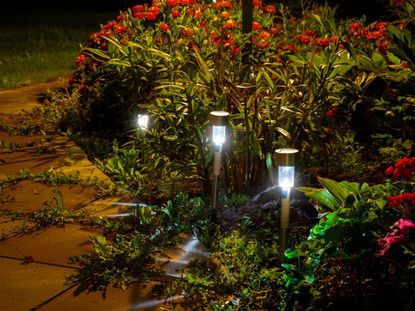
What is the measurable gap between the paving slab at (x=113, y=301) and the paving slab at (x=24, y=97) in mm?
5252

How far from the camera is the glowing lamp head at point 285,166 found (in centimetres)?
428

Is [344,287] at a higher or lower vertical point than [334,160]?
lower

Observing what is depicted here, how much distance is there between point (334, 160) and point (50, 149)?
9.32ft

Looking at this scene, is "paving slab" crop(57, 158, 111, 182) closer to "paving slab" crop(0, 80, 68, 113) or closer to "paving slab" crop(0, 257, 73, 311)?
"paving slab" crop(0, 257, 73, 311)

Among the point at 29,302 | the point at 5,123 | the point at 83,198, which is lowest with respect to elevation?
the point at 29,302

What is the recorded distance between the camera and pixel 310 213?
508 centimetres

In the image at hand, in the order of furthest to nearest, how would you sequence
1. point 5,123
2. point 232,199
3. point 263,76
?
1. point 5,123
2. point 263,76
3. point 232,199

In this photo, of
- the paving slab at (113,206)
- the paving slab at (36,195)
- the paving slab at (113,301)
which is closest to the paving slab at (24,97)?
the paving slab at (36,195)

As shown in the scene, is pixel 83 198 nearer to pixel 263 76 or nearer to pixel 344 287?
pixel 263 76

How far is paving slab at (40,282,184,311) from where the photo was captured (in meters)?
4.04

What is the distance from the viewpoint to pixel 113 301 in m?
4.12

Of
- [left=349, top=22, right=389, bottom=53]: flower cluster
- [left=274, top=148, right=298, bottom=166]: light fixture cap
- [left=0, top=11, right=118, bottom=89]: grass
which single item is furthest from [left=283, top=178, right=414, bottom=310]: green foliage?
[left=0, top=11, right=118, bottom=89]: grass

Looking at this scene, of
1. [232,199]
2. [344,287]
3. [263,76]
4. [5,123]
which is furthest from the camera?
[5,123]

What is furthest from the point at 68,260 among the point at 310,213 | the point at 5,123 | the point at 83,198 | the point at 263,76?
the point at 5,123
